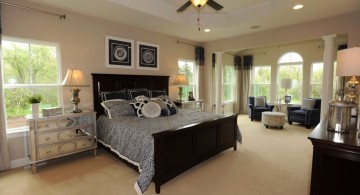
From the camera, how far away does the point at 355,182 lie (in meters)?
1.37

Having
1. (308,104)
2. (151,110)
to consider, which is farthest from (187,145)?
(308,104)

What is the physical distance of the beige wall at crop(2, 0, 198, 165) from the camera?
298 centimetres

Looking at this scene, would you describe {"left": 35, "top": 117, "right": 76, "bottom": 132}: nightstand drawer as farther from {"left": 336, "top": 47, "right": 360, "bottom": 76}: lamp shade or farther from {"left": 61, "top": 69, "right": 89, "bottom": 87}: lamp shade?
{"left": 336, "top": 47, "right": 360, "bottom": 76}: lamp shade

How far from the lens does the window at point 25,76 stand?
3006 millimetres

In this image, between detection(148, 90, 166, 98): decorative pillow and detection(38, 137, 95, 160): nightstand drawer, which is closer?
detection(38, 137, 95, 160): nightstand drawer

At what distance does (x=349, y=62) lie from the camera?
5.28 feet

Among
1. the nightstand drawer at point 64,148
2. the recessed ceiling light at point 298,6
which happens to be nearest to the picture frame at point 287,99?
the recessed ceiling light at point 298,6

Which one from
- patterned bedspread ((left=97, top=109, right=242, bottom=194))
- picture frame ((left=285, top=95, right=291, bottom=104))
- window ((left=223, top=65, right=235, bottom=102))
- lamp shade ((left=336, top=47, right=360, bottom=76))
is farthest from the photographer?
window ((left=223, top=65, right=235, bottom=102))

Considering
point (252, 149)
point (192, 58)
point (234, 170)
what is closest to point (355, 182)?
point (234, 170)

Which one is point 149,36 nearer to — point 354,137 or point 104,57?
point 104,57

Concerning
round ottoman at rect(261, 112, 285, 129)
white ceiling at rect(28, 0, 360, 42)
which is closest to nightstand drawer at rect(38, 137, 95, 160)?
white ceiling at rect(28, 0, 360, 42)

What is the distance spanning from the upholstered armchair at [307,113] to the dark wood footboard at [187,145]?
10.4ft

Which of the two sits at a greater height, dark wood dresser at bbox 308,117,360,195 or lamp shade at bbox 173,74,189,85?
lamp shade at bbox 173,74,189,85

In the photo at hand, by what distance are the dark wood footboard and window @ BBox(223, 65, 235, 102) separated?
3995 millimetres
